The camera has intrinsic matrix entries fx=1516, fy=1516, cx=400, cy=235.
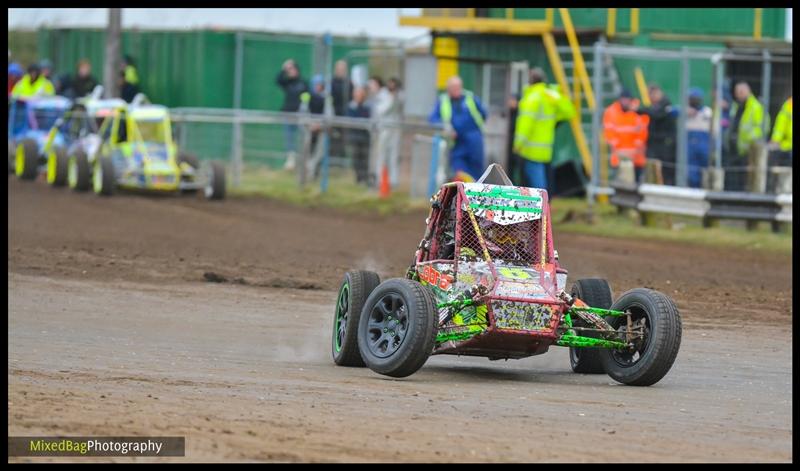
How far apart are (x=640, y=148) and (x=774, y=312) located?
25.3ft

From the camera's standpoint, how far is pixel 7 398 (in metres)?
7.84

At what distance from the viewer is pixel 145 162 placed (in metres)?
24.3

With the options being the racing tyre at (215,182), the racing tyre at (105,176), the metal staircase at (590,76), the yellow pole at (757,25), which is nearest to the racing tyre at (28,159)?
the racing tyre at (105,176)

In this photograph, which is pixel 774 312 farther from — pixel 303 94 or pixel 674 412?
pixel 303 94

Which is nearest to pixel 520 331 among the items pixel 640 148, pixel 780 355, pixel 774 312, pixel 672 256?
pixel 780 355

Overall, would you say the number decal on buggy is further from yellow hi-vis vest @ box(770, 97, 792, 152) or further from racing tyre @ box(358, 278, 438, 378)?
yellow hi-vis vest @ box(770, 97, 792, 152)

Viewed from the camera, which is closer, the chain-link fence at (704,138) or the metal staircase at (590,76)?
the chain-link fence at (704,138)

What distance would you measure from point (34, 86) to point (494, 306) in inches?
846

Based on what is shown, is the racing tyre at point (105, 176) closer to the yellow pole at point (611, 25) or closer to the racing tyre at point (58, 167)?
the racing tyre at point (58, 167)

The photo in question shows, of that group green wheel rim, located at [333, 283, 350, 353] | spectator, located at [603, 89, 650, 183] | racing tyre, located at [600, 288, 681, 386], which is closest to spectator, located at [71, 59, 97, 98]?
spectator, located at [603, 89, 650, 183]

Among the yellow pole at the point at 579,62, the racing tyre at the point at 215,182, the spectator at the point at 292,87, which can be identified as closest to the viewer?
the yellow pole at the point at 579,62

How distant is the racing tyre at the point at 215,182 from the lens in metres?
23.8

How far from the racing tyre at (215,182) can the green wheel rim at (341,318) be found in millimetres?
13555

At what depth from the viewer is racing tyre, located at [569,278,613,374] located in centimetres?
1034
